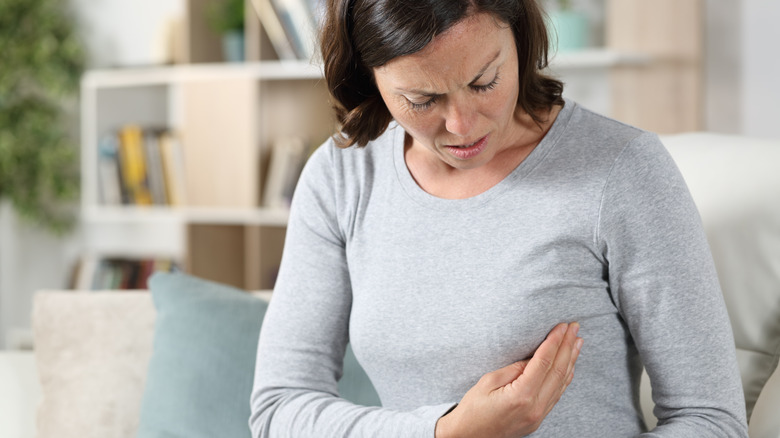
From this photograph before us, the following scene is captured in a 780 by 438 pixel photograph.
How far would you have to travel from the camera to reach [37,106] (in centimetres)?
328

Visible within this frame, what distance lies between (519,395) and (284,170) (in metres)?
1.85

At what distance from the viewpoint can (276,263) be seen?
9.04ft

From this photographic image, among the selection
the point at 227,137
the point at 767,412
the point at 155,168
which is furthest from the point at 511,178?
the point at 155,168

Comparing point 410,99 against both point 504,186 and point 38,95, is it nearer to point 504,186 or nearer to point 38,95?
point 504,186

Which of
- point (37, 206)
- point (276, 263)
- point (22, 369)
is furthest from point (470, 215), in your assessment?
point (37, 206)

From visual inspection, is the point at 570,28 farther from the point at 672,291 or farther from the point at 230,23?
the point at 672,291

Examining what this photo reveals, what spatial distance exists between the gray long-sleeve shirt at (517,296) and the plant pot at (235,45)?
1.76 m

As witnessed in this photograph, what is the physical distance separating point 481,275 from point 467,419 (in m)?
0.17

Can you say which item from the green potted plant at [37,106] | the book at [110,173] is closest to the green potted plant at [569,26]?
the book at [110,173]

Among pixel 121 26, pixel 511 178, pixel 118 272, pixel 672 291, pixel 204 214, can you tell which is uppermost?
pixel 121 26

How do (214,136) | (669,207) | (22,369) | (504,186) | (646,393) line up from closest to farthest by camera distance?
(669,207) < (504,186) < (646,393) < (22,369) < (214,136)

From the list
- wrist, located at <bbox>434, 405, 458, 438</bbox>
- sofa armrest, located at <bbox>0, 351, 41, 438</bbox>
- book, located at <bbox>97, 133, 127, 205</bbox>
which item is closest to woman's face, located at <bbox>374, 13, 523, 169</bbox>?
wrist, located at <bbox>434, 405, 458, 438</bbox>

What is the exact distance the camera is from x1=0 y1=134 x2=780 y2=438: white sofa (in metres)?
Result: 1.09

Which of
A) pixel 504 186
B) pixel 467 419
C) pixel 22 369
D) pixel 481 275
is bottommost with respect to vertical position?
pixel 22 369
